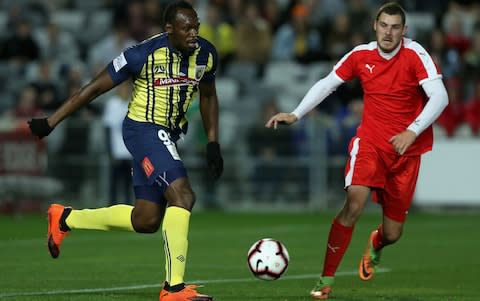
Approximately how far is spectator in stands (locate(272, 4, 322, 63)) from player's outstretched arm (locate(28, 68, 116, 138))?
14.4m

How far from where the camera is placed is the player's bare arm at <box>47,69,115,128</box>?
10000mm

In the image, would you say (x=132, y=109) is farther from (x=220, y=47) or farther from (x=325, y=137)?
(x=220, y=47)

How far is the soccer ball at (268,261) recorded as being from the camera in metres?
10.1

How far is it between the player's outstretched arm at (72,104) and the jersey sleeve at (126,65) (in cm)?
5

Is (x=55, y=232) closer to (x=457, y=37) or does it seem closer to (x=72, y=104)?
(x=72, y=104)

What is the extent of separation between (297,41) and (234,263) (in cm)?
1185

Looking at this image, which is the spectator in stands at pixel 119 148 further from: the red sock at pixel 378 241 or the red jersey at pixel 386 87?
the red jersey at pixel 386 87

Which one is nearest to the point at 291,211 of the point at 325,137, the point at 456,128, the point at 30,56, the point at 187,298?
the point at 325,137

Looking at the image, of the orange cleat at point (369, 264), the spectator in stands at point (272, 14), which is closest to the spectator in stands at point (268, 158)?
the spectator in stands at point (272, 14)

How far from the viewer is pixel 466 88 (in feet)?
74.7

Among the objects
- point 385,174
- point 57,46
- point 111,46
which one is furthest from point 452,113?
point 385,174

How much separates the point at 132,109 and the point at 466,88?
43.6 ft

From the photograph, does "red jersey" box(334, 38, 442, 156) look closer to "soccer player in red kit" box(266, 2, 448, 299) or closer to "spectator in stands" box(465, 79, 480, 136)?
"soccer player in red kit" box(266, 2, 448, 299)

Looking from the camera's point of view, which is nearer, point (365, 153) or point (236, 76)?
point (365, 153)
